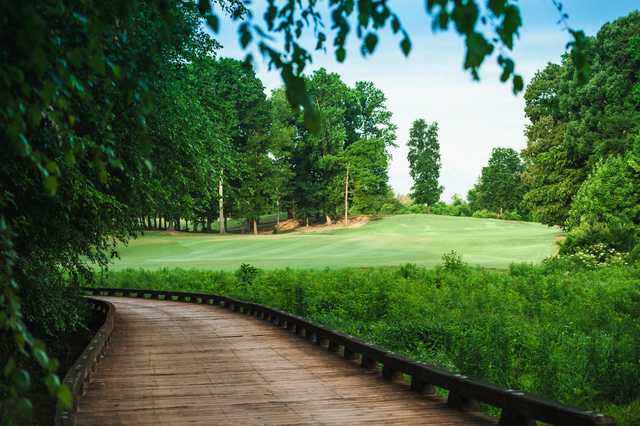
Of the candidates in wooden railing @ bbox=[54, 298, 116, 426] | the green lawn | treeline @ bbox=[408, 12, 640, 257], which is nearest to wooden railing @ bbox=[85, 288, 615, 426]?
wooden railing @ bbox=[54, 298, 116, 426]

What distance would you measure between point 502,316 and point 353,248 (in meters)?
38.5

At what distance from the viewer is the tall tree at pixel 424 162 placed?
4638 inches

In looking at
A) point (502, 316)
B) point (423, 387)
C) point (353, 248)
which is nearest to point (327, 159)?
point (353, 248)

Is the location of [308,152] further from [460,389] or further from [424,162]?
[460,389]

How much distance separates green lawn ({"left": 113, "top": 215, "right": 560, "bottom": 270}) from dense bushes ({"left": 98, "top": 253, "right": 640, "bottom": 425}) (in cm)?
1123

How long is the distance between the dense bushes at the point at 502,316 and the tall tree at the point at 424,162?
78492mm

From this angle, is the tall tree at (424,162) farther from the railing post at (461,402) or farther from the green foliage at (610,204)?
the railing post at (461,402)

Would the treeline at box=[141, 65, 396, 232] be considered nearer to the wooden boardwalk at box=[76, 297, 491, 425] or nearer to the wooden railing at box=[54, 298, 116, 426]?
the wooden boardwalk at box=[76, 297, 491, 425]

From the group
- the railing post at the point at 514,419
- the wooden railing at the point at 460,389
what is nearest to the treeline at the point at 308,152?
the wooden railing at the point at 460,389

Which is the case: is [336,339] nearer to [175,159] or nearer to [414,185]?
[175,159]

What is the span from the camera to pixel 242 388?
34.3ft

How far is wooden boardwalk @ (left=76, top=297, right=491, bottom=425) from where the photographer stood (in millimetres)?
8406

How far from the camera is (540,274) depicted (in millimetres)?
35375

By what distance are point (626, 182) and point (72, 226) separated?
34.4m
